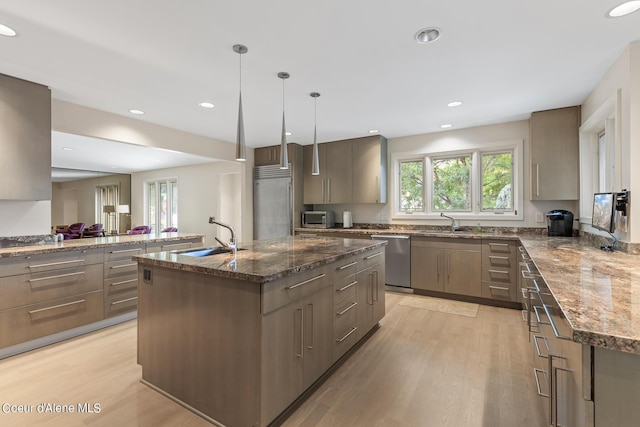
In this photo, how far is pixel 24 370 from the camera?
2.29 metres

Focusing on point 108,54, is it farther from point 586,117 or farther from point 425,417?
point 586,117

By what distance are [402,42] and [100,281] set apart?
3603 mm

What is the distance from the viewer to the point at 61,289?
2.78m

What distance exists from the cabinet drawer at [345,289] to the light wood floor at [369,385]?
54 cm

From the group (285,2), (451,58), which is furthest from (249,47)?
(451,58)

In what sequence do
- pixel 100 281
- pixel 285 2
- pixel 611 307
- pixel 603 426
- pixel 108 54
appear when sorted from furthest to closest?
1. pixel 100 281
2. pixel 108 54
3. pixel 285 2
4. pixel 611 307
5. pixel 603 426

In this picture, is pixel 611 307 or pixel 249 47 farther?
pixel 249 47

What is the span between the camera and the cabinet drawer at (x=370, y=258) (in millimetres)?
2662

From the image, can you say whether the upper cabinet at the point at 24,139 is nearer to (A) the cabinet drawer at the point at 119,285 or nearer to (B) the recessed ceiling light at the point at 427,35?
(A) the cabinet drawer at the point at 119,285

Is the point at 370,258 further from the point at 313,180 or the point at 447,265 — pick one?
the point at 313,180

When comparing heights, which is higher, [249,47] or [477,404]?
[249,47]

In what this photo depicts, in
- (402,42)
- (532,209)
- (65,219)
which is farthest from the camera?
(65,219)

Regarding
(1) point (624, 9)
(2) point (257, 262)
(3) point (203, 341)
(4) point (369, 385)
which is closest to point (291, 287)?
(2) point (257, 262)

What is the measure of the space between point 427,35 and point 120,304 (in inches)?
153
